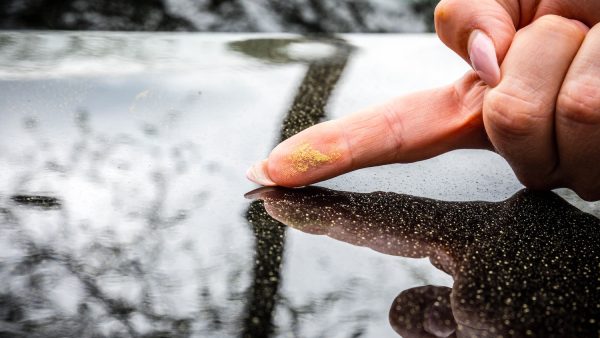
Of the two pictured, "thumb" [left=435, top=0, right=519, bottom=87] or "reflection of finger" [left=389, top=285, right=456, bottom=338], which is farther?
"thumb" [left=435, top=0, right=519, bottom=87]

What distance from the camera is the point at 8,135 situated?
1140 millimetres

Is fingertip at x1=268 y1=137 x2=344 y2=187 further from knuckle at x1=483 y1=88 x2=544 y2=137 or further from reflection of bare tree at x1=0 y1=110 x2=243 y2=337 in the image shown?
knuckle at x1=483 y1=88 x2=544 y2=137

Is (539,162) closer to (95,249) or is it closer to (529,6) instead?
(529,6)

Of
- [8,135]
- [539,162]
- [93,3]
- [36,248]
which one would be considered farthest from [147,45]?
[539,162]

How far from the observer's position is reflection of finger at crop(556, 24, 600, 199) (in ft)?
2.79

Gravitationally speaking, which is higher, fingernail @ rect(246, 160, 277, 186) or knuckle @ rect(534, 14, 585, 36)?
knuckle @ rect(534, 14, 585, 36)

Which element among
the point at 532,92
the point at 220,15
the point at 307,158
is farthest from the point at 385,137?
the point at 220,15

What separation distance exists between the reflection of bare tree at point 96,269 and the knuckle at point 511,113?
0.38 m

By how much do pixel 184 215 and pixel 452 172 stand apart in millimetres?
447

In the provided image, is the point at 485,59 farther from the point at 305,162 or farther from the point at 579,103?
the point at 305,162

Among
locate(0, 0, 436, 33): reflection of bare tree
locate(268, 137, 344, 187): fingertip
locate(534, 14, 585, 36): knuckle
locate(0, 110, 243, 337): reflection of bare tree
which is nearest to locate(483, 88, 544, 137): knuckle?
locate(534, 14, 585, 36): knuckle

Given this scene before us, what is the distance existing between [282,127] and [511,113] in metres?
0.48

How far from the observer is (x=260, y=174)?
1.02 metres

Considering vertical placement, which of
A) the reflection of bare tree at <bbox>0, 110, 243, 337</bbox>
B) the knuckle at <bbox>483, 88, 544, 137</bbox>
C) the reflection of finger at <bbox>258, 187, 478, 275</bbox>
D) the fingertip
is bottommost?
the reflection of finger at <bbox>258, 187, 478, 275</bbox>
